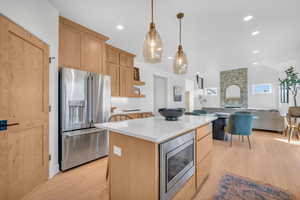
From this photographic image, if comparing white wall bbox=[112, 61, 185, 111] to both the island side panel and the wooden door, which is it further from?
the island side panel

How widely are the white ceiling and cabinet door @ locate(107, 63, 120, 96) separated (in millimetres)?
621

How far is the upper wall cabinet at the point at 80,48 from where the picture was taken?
239cm

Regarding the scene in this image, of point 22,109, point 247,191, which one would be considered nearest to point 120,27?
point 22,109

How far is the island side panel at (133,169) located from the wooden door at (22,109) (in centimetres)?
115

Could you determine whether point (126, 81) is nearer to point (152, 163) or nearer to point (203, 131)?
point (203, 131)

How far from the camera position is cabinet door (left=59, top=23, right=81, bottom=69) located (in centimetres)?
237

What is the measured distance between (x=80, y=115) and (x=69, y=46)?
4.26 ft

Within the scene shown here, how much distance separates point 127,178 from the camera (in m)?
1.23

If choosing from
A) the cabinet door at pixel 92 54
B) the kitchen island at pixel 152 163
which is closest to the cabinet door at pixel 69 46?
the cabinet door at pixel 92 54

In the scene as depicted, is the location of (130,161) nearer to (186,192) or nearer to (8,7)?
(186,192)

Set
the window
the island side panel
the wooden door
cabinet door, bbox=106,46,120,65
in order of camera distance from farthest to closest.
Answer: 1. the window
2. cabinet door, bbox=106,46,120,65
3. the wooden door
4. the island side panel

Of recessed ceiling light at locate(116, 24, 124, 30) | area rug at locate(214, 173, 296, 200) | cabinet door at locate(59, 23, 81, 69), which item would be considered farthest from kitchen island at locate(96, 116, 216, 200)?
recessed ceiling light at locate(116, 24, 124, 30)

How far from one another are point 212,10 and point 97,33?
7.52ft

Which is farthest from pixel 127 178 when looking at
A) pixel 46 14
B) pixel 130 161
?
pixel 46 14
